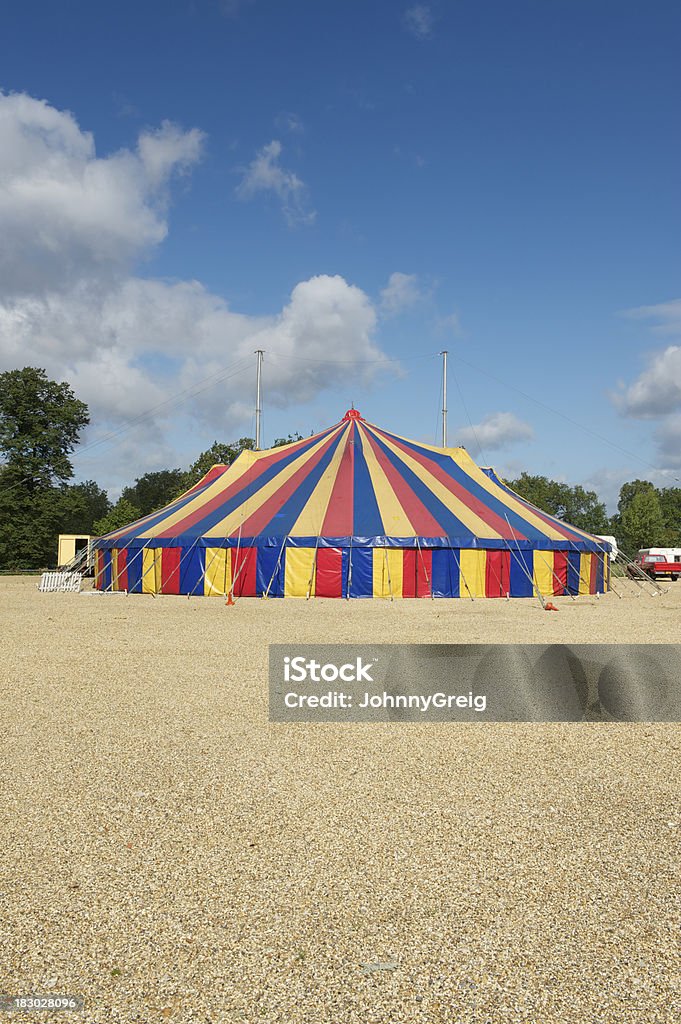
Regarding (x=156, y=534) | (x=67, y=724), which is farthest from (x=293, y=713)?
(x=156, y=534)

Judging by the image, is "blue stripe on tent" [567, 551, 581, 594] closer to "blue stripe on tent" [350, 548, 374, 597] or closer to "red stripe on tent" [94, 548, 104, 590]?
"blue stripe on tent" [350, 548, 374, 597]

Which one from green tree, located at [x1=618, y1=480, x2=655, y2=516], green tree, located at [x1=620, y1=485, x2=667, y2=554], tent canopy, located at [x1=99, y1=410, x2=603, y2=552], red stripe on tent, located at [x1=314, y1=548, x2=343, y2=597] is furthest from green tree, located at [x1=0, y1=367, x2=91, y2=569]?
green tree, located at [x1=618, y1=480, x2=655, y2=516]

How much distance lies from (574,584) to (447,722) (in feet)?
44.7

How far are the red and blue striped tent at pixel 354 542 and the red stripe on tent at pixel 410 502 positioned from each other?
0.03m

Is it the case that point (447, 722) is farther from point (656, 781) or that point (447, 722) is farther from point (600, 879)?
point (600, 879)

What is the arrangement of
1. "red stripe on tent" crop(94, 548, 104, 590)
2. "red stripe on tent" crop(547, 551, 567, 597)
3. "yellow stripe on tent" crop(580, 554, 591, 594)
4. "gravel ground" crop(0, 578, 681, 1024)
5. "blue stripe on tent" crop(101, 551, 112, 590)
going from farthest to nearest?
1. "red stripe on tent" crop(94, 548, 104, 590)
2. "blue stripe on tent" crop(101, 551, 112, 590)
3. "yellow stripe on tent" crop(580, 554, 591, 594)
4. "red stripe on tent" crop(547, 551, 567, 597)
5. "gravel ground" crop(0, 578, 681, 1024)

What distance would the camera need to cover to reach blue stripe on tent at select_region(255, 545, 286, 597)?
16422 millimetres

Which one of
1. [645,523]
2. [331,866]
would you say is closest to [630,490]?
[645,523]

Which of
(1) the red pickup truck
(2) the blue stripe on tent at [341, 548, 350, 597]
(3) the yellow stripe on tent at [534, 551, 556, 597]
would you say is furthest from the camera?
(1) the red pickup truck

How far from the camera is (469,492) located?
769 inches

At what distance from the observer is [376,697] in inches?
241

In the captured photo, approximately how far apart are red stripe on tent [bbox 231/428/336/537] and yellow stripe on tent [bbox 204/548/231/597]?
1.84 ft

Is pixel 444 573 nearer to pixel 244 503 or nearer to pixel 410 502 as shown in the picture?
pixel 410 502

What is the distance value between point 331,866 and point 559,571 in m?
15.7
